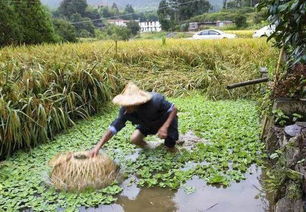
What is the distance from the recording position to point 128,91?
3979mm

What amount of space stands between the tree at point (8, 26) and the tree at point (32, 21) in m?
0.57

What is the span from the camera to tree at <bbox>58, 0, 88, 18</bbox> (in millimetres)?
39031

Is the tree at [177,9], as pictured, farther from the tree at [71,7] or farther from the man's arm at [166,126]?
the man's arm at [166,126]

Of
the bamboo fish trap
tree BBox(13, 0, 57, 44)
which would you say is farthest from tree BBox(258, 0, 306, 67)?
tree BBox(13, 0, 57, 44)

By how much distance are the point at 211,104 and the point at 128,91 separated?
131 inches

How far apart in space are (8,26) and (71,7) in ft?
94.6

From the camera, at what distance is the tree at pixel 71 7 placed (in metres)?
39.0

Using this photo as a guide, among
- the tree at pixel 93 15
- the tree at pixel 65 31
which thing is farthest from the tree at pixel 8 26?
the tree at pixel 93 15

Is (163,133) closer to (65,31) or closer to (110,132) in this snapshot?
(110,132)

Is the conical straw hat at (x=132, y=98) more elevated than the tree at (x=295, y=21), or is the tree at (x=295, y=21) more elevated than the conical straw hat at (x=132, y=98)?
the tree at (x=295, y=21)

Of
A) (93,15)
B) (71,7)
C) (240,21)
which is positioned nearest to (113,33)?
(240,21)

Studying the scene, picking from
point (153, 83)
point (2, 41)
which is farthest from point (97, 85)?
point (2, 41)

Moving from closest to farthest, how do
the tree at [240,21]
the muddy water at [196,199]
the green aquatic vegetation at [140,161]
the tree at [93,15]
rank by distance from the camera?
1. the muddy water at [196,199]
2. the green aquatic vegetation at [140,161]
3. the tree at [240,21]
4. the tree at [93,15]

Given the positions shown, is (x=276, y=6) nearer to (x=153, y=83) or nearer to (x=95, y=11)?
(x=153, y=83)
